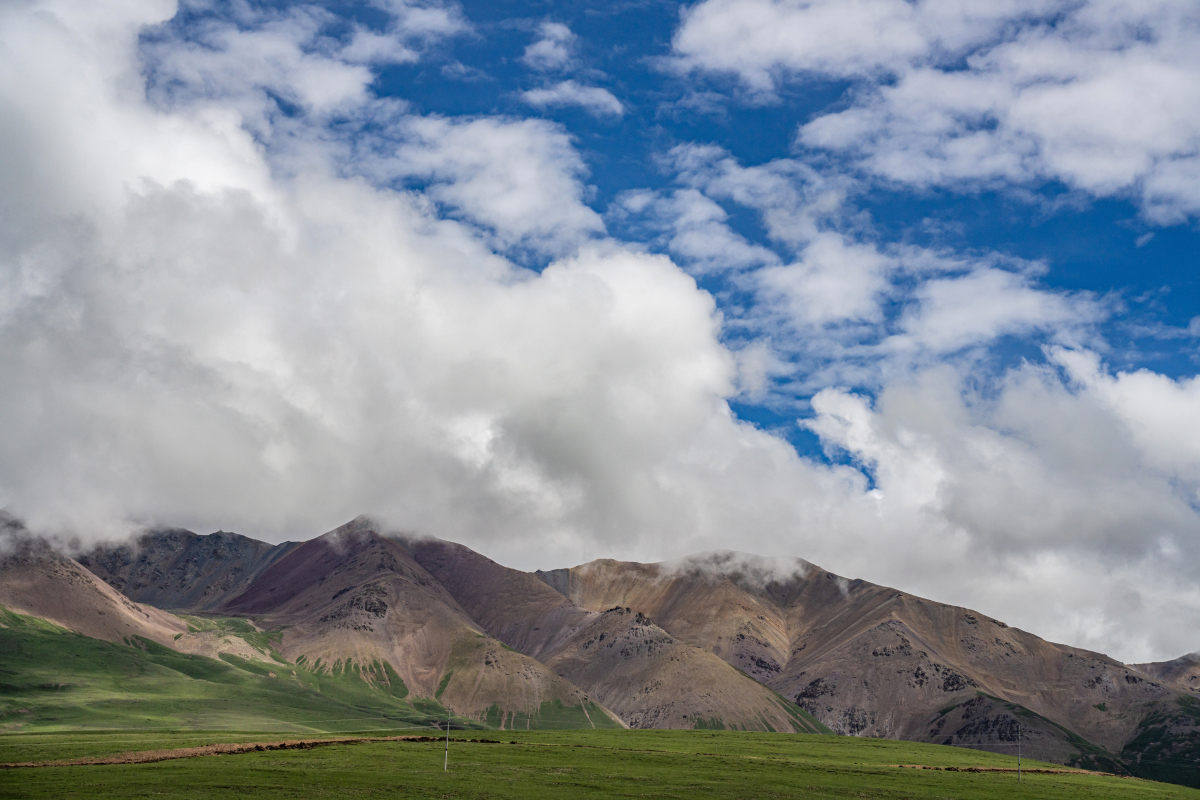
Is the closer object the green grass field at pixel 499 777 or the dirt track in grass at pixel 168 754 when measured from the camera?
the green grass field at pixel 499 777

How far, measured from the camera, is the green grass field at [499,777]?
9512cm

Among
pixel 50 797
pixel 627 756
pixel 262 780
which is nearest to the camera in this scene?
pixel 50 797

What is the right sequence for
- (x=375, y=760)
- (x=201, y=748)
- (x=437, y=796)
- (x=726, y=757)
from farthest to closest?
1. (x=726, y=757)
2. (x=201, y=748)
3. (x=375, y=760)
4. (x=437, y=796)

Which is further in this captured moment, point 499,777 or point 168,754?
point 168,754

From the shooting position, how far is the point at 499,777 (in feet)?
368

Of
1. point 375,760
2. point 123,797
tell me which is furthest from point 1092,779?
point 123,797

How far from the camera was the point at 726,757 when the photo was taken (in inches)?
6506

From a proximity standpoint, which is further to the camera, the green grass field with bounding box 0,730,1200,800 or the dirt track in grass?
the dirt track in grass

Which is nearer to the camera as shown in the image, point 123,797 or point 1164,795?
point 123,797

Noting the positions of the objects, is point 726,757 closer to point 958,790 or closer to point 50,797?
point 958,790

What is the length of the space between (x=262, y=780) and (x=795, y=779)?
71324mm

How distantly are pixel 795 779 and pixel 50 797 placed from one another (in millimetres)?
91196

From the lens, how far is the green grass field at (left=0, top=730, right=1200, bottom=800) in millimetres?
95125

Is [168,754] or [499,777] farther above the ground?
[499,777]
